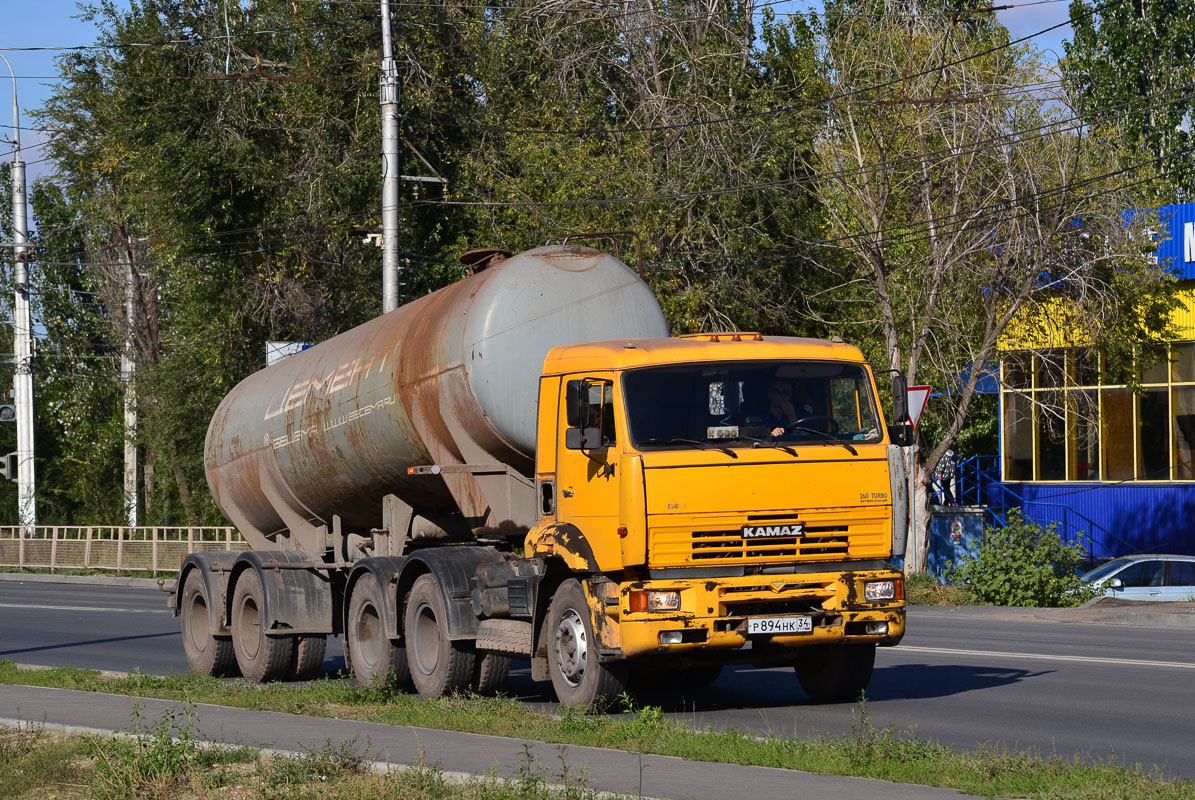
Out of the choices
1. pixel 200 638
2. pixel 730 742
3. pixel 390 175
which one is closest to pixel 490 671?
pixel 730 742

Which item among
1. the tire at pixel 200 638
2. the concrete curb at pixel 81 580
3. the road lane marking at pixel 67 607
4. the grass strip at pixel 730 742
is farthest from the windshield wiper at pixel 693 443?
the concrete curb at pixel 81 580

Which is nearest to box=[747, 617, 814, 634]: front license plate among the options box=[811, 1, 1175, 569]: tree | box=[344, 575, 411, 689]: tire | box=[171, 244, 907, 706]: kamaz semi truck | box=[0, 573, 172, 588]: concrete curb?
box=[171, 244, 907, 706]: kamaz semi truck

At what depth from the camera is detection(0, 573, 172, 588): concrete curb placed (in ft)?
135

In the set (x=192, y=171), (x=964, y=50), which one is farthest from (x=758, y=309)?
(x=192, y=171)

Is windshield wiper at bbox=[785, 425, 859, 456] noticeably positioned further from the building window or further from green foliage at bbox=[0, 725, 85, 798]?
the building window

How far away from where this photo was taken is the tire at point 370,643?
1452 centimetres

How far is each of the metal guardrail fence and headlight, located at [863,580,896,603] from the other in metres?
29.1

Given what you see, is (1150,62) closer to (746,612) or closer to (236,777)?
(746,612)

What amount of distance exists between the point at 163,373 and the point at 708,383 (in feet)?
119

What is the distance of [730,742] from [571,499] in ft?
9.80

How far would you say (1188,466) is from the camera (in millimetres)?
34000

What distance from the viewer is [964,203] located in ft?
95.8

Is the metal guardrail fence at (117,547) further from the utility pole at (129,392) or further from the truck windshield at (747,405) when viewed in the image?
the truck windshield at (747,405)

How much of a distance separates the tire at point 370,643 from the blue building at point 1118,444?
63.5 feet
